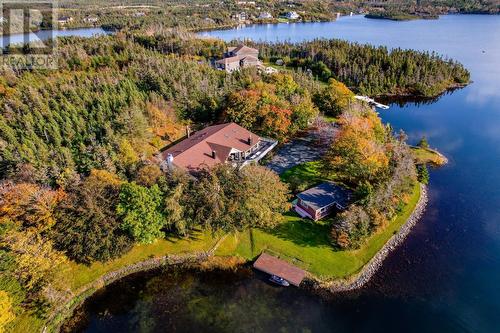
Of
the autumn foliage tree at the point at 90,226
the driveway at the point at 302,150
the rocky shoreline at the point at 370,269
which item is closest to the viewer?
the autumn foliage tree at the point at 90,226

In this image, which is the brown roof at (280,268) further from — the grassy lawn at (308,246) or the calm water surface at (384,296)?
the calm water surface at (384,296)

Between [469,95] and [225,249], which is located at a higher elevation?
[469,95]

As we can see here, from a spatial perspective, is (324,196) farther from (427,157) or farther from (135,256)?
(427,157)

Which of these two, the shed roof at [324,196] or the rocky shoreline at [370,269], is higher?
the shed roof at [324,196]

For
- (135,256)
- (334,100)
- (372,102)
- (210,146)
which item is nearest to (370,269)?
(135,256)

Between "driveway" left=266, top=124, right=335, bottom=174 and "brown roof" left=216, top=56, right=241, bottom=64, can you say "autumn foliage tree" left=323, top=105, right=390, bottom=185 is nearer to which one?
"driveway" left=266, top=124, right=335, bottom=174

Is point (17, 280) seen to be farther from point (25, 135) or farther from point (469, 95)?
point (469, 95)

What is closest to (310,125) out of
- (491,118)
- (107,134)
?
(107,134)

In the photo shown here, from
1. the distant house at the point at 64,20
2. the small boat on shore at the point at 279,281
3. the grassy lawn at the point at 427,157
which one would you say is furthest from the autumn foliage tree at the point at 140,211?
the distant house at the point at 64,20
